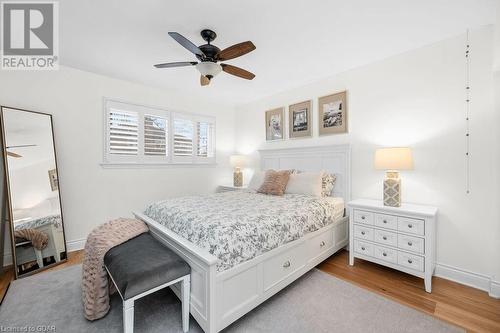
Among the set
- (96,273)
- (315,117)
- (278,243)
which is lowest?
(96,273)

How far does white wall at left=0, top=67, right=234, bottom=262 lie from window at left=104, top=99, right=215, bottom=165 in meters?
0.14

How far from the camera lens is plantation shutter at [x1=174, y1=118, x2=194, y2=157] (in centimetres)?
408

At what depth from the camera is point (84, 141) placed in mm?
3160

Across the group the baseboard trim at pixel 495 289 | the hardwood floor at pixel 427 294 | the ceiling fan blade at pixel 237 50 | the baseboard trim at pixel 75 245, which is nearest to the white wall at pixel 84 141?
the baseboard trim at pixel 75 245

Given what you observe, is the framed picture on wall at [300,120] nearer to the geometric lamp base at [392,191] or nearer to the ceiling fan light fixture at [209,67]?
the geometric lamp base at [392,191]

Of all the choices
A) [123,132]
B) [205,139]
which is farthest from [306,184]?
[123,132]

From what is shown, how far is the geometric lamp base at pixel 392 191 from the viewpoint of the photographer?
7.98 ft

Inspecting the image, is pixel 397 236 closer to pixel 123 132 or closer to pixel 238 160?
pixel 238 160

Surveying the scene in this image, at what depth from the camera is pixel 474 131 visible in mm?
2217

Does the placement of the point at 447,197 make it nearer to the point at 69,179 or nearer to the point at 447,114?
the point at 447,114

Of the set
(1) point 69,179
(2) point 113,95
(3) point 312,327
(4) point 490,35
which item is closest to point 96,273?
(3) point 312,327

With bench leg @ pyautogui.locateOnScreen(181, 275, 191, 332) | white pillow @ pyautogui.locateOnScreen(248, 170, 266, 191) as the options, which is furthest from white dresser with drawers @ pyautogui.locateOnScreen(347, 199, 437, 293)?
bench leg @ pyautogui.locateOnScreen(181, 275, 191, 332)

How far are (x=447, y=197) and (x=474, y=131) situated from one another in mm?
734

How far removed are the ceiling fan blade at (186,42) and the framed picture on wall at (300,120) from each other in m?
2.14
